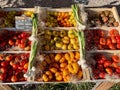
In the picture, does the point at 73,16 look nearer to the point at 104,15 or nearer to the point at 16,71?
the point at 104,15

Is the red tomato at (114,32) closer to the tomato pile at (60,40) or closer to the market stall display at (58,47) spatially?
the market stall display at (58,47)

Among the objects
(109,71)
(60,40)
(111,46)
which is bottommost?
(109,71)

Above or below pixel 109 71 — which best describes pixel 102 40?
above

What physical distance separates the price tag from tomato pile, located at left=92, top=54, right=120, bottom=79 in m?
0.93

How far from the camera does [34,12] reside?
3623 millimetres

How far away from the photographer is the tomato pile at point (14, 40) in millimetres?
3473

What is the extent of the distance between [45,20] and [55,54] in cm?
50

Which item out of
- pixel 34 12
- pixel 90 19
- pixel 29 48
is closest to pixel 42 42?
pixel 29 48

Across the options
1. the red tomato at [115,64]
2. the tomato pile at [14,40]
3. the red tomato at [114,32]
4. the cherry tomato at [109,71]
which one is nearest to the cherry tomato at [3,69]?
the tomato pile at [14,40]

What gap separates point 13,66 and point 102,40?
1.20 metres

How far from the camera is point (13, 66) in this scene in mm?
3381

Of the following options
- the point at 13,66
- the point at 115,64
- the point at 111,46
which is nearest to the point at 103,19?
the point at 111,46

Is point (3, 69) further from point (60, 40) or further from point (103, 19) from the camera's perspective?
point (103, 19)

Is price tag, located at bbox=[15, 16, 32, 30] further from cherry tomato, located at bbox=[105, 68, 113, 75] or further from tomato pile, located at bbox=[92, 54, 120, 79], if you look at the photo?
cherry tomato, located at bbox=[105, 68, 113, 75]
